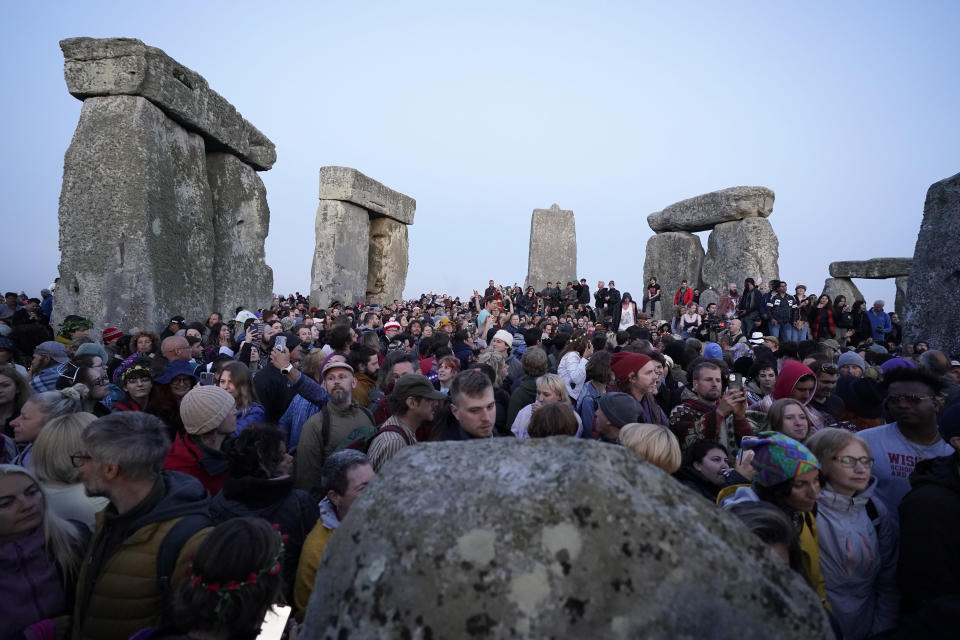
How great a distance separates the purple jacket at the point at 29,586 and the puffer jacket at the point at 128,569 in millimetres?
111

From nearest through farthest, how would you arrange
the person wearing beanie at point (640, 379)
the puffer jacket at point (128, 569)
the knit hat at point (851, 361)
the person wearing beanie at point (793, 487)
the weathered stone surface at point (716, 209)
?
the puffer jacket at point (128, 569), the person wearing beanie at point (793, 487), the person wearing beanie at point (640, 379), the knit hat at point (851, 361), the weathered stone surface at point (716, 209)

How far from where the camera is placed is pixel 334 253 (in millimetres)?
14273

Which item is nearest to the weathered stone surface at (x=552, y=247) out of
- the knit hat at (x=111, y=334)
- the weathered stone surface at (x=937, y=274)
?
the weathered stone surface at (x=937, y=274)

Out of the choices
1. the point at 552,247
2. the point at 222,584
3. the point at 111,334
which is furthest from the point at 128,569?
the point at 552,247

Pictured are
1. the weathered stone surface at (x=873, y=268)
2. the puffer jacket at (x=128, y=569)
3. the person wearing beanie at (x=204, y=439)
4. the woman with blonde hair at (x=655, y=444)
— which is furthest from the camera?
the weathered stone surface at (x=873, y=268)

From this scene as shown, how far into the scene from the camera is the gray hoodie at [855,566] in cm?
237

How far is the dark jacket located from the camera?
93.8 inches

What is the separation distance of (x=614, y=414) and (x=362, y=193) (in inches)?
476

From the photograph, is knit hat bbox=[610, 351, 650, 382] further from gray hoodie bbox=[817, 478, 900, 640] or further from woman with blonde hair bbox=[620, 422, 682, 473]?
gray hoodie bbox=[817, 478, 900, 640]

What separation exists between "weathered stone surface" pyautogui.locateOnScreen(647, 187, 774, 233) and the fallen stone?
3642 mm

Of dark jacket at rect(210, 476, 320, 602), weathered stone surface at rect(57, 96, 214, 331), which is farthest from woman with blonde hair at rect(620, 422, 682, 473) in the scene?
weathered stone surface at rect(57, 96, 214, 331)

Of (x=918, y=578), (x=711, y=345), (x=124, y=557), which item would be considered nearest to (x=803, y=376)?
(x=918, y=578)

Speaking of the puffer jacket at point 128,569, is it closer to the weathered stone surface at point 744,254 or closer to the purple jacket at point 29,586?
the purple jacket at point 29,586

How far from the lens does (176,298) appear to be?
7.91 meters
